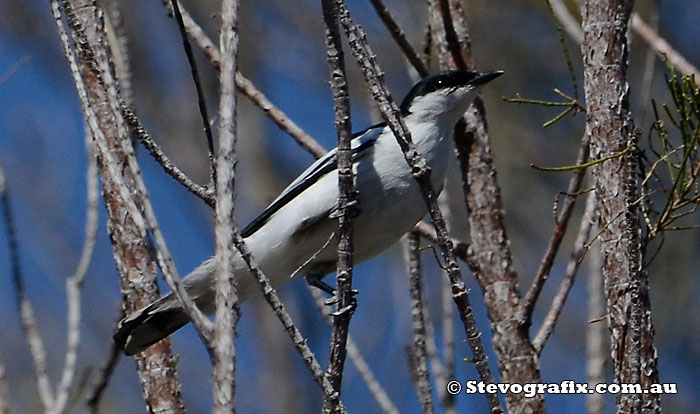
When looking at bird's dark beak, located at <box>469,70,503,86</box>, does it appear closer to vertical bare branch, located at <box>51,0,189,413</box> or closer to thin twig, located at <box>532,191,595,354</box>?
thin twig, located at <box>532,191,595,354</box>

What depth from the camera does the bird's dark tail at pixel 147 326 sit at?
3098 millimetres

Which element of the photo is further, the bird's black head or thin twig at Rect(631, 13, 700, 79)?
the bird's black head

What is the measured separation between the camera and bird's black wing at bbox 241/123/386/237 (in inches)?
144

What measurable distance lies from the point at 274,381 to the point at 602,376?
6.48m

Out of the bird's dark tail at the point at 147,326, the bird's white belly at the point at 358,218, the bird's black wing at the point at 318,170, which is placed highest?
the bird's black wing at the point at 318,170

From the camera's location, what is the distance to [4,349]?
871 cm

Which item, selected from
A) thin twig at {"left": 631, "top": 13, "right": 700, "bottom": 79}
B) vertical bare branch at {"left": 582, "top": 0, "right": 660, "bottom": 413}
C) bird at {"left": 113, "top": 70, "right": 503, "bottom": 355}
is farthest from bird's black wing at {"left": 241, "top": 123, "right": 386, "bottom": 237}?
vertical bare branch at {"left": 582, "top": 0, "right": 660, "bottom": 413}

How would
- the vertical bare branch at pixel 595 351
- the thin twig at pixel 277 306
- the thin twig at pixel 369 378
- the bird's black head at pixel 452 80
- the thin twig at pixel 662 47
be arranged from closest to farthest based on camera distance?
the thin twig at pixel 277 306, the vertical bare branch at pixel 595 351, the thin twig at pixel 369 378, the thin twig at pixel 662 47, the bird's black head at pixel 452 80

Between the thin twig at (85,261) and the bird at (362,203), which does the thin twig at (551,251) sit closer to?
the bird at (362,203)

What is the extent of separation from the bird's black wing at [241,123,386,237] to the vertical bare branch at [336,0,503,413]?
1225mm

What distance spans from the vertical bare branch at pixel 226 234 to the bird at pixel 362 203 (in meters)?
1.46

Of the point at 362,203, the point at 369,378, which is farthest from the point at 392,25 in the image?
the point at 369,378

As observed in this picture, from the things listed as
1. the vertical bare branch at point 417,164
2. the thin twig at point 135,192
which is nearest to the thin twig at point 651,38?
the vertical bare branch at point 417,164

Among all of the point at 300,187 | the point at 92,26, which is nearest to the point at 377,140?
the point at 300,187
